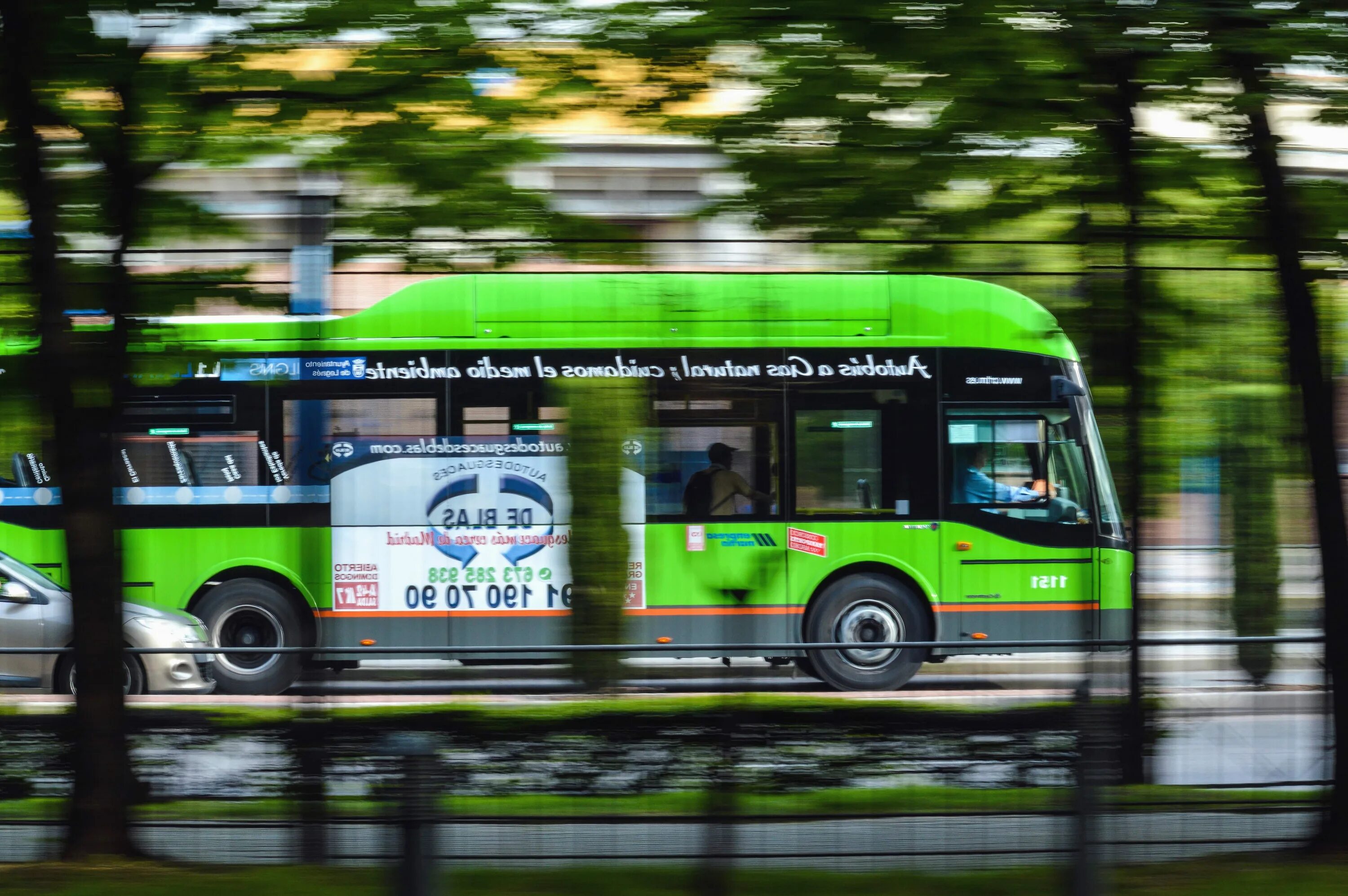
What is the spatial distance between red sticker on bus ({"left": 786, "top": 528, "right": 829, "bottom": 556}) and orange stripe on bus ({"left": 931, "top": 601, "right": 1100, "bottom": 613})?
114 centimetres

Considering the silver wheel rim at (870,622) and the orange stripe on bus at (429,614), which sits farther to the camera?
the silver wheel rim at (870,622)

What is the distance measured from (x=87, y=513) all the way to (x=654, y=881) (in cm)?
266

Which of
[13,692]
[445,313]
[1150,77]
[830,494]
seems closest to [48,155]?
[13,692]

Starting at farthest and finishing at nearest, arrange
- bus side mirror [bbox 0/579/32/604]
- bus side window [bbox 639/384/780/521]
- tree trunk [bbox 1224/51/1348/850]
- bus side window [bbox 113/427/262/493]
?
1. bus side window [bbox 113/427/262/493]
2. bus side mirror [bbox 0/579/32/604]
3. bus side window [bbox 639/384/780/521]
4. tree trunk [bbox 1224/51/1348/850]

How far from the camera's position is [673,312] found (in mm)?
5699

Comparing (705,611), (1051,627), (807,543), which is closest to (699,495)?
(807,543)

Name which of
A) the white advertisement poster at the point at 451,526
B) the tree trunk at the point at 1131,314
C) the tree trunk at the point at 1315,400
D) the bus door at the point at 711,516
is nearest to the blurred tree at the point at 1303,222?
the tree trunk at the point at 1315,400

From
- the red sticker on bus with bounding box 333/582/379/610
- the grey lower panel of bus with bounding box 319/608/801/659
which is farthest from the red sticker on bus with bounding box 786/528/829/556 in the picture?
the red sticker on bus with bounding box 333/582/379/610

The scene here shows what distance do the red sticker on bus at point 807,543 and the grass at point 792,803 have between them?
557 cm

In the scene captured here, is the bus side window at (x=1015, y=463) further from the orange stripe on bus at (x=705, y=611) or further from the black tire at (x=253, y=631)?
the black tire at (x=253, y=631)

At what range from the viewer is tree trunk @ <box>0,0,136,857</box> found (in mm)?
4961

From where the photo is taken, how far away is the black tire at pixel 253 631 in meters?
5.28

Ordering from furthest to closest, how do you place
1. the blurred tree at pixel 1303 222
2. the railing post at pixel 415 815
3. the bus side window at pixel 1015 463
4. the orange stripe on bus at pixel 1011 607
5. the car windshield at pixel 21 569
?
the bus side window at pixel 1015 463 → the car windshield at pixel 21 569 → the orange stripe on bus at pixel 1011 607 → the blurred tree at pixel 1303 222 → the railing post at pixel 415 815

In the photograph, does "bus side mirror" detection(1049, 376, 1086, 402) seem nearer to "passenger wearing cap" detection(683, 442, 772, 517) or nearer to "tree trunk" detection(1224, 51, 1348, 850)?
"passenger wearing cap" detection(683, 442, 772, 517)
